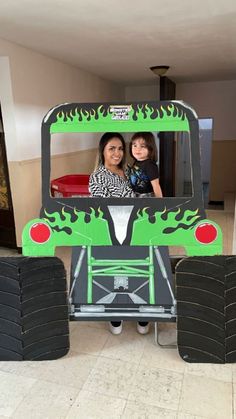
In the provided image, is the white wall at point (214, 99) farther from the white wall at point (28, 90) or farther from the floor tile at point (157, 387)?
the floor tile at point (157, 387)

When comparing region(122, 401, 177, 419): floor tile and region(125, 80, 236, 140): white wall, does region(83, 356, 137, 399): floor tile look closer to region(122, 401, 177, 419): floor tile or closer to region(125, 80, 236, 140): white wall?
region(122, 401, 177, 419): floor tile

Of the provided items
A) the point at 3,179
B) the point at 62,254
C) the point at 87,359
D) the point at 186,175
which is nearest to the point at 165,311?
the point at 87,359

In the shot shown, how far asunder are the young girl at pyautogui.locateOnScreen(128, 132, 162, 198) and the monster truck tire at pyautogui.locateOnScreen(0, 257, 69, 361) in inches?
30.7

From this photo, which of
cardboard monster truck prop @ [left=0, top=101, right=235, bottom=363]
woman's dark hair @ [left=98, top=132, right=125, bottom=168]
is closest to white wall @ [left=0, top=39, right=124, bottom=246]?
woman's dark hair @ [left=98, top=132, right=125, bottom=168]

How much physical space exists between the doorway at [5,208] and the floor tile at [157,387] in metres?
2.53

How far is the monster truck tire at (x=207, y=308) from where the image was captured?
200 cm

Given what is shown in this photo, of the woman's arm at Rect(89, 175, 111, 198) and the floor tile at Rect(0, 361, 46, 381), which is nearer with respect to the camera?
the floor tile at Rect(0, 361, 46, 381)

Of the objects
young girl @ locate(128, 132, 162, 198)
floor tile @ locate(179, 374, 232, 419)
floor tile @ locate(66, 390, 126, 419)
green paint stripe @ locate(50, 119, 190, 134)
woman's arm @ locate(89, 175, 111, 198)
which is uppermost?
green paint stripe @ locate(50, 119, 190, 134)

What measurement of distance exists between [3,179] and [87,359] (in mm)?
2449

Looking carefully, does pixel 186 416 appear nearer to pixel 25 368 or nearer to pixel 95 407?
pixel 95 407

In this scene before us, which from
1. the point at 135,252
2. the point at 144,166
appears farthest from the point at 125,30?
the point at 135,252

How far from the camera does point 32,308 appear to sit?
2.10 m

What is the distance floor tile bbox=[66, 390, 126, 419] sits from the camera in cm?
173

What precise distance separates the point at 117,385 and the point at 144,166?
136 cm
